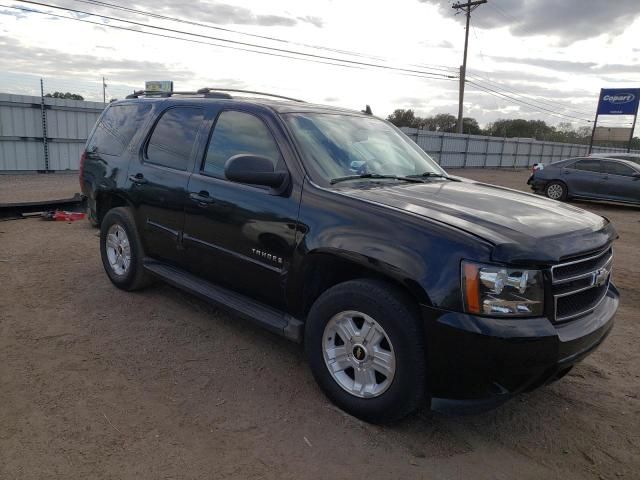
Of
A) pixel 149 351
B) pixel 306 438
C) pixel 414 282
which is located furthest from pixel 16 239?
pixel 414 282

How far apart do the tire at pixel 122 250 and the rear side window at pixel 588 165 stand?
559 inches

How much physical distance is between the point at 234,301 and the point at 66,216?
6184 millimetres

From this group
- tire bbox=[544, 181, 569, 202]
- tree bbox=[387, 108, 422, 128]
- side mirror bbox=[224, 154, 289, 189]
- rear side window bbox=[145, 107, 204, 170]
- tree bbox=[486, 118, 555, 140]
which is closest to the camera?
side mirror bbox=[224, 154, 289, 189]

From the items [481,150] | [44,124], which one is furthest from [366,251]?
[481,150]

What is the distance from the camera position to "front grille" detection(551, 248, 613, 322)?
2.70 m

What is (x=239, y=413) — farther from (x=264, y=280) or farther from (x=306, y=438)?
(x=264, y=280)

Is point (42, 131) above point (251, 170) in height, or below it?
below

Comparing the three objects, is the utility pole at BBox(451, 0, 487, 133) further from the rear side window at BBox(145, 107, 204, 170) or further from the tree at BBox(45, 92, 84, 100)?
the rear side window at BBox(145, 107, 204, 170)

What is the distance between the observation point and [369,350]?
2.94 metres

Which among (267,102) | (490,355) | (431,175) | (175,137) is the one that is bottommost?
(490,355)

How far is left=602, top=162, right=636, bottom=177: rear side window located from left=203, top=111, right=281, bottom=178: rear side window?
13.9 m

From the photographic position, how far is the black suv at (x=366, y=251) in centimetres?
259

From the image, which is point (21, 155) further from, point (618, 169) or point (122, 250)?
point (618, 169)

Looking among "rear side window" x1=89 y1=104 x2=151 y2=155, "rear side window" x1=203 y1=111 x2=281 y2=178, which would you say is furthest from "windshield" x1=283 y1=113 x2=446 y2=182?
"rear side window" x1=89 y1=104 x2=151 y2=155
